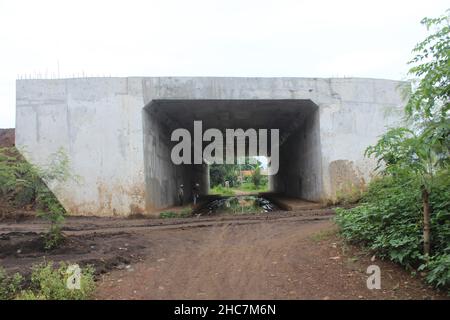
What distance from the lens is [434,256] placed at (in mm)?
3881

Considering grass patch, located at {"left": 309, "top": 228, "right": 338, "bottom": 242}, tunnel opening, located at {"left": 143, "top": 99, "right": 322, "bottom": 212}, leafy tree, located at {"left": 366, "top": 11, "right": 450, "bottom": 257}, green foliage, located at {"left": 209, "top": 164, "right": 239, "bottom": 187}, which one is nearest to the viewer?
leafy tree, located at {"left": 366, "top": 11, "right": 450, "bottom": 257}

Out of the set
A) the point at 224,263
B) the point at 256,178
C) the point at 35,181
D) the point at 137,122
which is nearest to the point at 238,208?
the point at 137,122

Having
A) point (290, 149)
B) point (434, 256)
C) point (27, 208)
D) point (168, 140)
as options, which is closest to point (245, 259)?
point (434, 256)

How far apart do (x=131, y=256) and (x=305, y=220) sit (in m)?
4.80

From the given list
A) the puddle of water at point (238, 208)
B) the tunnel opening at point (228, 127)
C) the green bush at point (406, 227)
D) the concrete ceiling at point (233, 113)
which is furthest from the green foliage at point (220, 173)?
the green bush at point (406, 227)

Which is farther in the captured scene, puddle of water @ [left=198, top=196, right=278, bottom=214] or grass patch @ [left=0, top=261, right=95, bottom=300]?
puddle of water @ [left=198, top=196, right=278, bottom=214]

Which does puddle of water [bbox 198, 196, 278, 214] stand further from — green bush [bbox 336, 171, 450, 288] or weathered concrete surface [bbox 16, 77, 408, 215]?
green bush [bbox 336, 171, 450, 288]

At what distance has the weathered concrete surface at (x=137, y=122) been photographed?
10891 millimetres

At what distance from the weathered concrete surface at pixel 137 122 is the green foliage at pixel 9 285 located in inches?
262

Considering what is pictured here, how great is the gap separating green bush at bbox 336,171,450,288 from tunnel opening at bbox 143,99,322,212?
21.1ft

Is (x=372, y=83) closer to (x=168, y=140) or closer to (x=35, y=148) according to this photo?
(x=168, y=140)

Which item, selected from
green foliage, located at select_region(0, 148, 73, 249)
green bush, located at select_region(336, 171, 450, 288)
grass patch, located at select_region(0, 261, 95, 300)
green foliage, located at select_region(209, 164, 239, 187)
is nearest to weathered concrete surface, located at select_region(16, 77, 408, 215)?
green foliage, located at select_region(0, 148, 73, 249)

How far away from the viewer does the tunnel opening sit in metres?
11.8

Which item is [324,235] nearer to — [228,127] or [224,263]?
[224,263]
